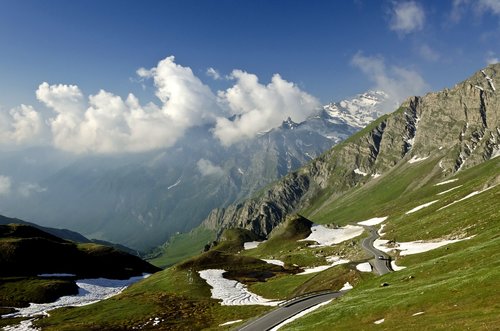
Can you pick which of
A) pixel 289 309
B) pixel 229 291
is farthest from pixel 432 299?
pixel 229 291

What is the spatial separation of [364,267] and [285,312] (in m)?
32.3

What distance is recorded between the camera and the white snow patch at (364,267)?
9038cm

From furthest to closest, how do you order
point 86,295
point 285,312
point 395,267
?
point 86,295 → point 395,267 → point 285,312

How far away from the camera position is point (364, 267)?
94.1 metres

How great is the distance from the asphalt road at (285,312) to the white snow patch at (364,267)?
13.8 metres

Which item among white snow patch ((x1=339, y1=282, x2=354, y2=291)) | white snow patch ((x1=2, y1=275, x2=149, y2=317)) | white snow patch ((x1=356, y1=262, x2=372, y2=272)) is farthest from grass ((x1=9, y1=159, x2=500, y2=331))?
white snow patch ((x1=2, y1=275, x2=149, y2=317))

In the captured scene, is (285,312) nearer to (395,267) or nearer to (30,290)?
(395,267)

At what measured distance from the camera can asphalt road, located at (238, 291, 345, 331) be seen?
62725 millimetres

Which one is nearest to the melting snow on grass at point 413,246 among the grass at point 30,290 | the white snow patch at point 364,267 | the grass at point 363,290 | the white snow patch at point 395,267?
the grass at point 363,290

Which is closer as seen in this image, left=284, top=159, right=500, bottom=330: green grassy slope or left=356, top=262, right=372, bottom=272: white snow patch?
left=284, top=159, right=500, bottom=330: green grassy slope

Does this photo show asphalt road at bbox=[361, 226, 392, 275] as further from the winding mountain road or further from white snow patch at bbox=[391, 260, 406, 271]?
white snow patch at bbox=[391, 260, 406, 271]

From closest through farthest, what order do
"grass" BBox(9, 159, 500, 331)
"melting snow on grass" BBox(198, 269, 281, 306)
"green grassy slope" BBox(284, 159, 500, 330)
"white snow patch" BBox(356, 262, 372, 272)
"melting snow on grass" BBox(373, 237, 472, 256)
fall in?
"green grassy slope" BBox(284, 159, 500, 330) → "grass" BBox(9, 159, 500, 331) → "white snow patch" BBox(356, 262, 372, 272) → "melting snow on grass" BBox(198, 269, 281, 306) → "melting snow on grass" BBox(373, 237, 472, 256)

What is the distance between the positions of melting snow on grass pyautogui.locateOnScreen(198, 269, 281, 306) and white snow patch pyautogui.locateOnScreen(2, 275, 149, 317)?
35.8 meters

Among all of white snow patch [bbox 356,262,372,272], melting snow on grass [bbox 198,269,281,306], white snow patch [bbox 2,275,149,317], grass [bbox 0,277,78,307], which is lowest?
melting snow on grass [bbox 198,269,281,306]
